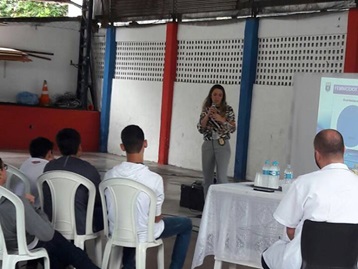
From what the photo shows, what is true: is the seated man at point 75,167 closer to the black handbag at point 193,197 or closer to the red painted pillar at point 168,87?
the black handbag at point 193,197

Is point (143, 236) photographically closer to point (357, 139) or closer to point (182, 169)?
point (357, 139)

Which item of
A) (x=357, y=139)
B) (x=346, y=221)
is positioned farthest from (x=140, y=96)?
(x=346, y=221)

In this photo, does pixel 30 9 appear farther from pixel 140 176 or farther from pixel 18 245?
pixel 18 245

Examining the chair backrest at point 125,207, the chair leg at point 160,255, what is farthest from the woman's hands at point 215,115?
the chair backrest at point 125,207

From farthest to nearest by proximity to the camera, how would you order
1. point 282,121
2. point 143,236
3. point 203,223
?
point 282,121
point 203,223
point 143,236

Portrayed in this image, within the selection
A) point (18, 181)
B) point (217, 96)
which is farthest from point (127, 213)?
point (217, 96)

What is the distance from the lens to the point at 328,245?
3391 millimetres

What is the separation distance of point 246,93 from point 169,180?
1.89 meters

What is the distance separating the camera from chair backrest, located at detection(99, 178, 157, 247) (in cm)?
440

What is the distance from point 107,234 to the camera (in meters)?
4.57

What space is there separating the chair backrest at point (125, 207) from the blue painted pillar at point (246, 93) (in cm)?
675

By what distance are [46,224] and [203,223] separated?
118cm

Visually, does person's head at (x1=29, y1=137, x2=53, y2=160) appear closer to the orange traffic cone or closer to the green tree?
the orange traffic cone

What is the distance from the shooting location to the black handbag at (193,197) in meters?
7.95
